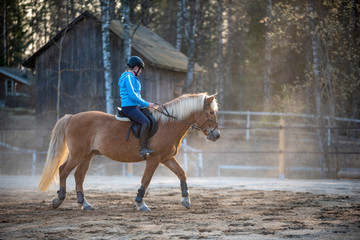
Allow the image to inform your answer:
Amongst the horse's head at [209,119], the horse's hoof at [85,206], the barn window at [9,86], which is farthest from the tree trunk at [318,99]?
the barn window at [9,86]

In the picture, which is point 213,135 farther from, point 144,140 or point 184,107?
point 144,140

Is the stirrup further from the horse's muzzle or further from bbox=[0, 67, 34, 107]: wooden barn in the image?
bbox=[0, 67, 34, 107]: wooden barn

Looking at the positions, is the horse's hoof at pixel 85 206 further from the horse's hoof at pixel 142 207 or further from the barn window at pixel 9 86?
the barn window at pixel 9 86

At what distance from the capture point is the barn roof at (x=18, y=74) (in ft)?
128

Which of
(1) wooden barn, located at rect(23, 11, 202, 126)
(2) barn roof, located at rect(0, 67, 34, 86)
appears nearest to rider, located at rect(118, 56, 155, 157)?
(1) wooden barn, located at rect(23, 11, 202, 126)

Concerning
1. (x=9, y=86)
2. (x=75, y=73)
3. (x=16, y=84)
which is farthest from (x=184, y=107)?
(x=9, y=86)

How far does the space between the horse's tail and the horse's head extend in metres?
2.38

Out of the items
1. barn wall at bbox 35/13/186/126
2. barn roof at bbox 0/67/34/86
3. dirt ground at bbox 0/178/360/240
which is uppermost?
barn roof at bbox 0/67/34/86

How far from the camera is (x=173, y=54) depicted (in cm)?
2486

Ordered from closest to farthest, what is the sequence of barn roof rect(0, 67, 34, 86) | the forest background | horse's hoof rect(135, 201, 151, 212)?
horse's hoof rect(135, 201, 151, 212) < the forest background < barn roof rect(0, 67, 34, 86)

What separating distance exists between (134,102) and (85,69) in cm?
1408

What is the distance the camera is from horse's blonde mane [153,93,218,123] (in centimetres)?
743

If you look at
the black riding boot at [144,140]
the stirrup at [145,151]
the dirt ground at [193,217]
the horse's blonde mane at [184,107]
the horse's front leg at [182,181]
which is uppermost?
the horse's blonde mane at [184,107]

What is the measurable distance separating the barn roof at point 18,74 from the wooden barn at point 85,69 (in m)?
18.0
